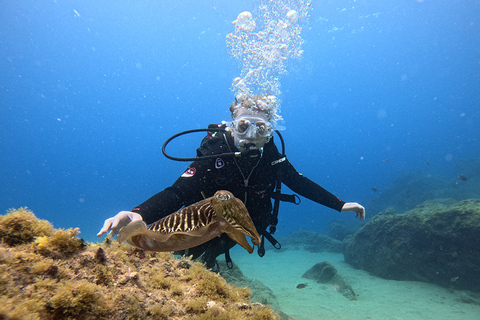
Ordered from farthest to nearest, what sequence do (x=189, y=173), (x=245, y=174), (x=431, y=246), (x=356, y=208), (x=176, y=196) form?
(x=431, y=246)
(x=356, y=208)
(x=245, y=174)
(x=189, y=173)
(x=176, y=196)

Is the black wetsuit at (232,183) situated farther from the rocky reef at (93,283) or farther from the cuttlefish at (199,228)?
the cuttlefish at (199,228)

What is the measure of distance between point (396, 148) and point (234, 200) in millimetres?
133203

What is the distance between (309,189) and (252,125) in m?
2.04

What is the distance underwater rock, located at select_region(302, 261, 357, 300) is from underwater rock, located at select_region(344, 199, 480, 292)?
9.54ft

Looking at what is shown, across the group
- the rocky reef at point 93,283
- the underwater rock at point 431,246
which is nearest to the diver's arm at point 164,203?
the rocky reef at point 93,283

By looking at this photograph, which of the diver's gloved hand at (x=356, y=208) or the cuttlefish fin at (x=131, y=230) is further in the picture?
the diver's gloved hand at (x=356, y=208)

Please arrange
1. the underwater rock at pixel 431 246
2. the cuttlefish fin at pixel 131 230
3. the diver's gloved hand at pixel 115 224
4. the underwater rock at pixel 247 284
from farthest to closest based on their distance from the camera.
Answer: the underwater rock at pixel 431 246, the underwater rock at pixel 247 284, the diver's gloved hand at pixel 115 224, the cuttlefish fin at pixel 131 230

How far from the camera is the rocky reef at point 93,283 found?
1.31m

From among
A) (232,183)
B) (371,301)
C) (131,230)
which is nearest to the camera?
(131,230)

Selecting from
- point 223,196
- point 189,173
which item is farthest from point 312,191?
point 223,196

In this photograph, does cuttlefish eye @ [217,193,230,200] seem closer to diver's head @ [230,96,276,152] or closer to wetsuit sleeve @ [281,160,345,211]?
diver's head @ [230,96,276,152]

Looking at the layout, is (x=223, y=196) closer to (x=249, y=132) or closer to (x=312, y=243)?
(x=249, y=132)

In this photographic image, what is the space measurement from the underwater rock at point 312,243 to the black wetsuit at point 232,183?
18.1 m

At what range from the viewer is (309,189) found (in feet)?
16.0
